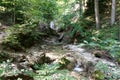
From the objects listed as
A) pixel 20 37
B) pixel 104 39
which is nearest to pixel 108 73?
pixel 104 39

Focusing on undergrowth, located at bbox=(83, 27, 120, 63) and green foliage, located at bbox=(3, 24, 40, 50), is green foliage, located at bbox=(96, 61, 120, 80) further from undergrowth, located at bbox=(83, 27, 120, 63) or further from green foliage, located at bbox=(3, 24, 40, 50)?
green foliage, located at bbox=(3, 24, 40, 50)

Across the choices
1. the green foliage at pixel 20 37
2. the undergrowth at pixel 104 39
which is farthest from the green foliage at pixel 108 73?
the green foliage at pixel 20 37

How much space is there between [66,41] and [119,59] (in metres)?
7.19

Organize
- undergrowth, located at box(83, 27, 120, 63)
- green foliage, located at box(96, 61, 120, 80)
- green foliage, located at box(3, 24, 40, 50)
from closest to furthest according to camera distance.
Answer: green foliage, located at box(96, 61, 120, 80) → undergrowth, located at box(83, 27, 120, 63) → green foliage, located at box(3, 24, 40, 50)

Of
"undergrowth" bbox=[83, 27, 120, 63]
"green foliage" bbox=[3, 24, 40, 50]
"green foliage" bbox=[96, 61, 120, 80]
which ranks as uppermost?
"green foliage" bbox=[3, 24, 40, 50]

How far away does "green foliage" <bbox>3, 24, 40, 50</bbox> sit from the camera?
896cm

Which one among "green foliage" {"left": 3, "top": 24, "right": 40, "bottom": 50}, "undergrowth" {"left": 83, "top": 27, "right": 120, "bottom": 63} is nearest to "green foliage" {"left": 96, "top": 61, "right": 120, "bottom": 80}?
"undergrowth" {"left": 83, "top": 27, "right": 120, "bottom": 63}

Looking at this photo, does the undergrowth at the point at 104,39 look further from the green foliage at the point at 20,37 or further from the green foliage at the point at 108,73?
the green foliage at the point at 20,37

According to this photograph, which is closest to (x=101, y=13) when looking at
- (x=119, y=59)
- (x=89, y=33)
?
(x=89, y=33)

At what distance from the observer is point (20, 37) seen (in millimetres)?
10055

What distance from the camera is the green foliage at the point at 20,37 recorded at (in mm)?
8961

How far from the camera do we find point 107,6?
15969 millimetres

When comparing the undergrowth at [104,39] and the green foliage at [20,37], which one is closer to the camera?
the undergrowth at [104,39]

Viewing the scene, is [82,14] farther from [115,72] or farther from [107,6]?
[115,72]
